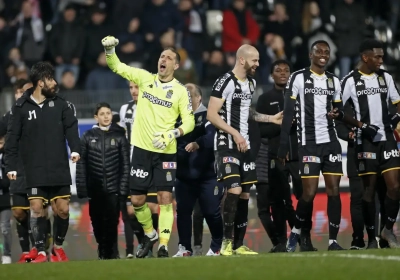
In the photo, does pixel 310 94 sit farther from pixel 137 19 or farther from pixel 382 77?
pixel 137 19

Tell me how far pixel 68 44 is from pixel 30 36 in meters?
0.84

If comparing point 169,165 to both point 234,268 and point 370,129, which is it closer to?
point 370,129

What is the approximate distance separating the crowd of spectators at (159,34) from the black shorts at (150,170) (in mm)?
8930

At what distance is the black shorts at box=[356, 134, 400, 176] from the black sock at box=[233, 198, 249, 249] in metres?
1.52

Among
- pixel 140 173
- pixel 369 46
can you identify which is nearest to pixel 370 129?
pixel 369 46

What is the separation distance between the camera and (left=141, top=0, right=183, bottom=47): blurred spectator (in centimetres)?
2370

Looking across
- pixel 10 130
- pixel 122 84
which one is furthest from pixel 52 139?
pixel 122 84

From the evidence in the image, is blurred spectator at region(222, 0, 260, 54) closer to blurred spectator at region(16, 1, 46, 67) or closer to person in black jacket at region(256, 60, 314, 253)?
blurred spectator at region(16, 1, 46, 67)

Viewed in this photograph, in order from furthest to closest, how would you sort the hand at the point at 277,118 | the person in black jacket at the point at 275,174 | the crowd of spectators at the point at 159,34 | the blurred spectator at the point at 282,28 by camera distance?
the blurred spectator at the point at 282,28, the crowd of spectators at the point at 159,34, the person in black jacket at the point at 275,174, the hand at the point at 277,118

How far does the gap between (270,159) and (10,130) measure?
3.57 meters

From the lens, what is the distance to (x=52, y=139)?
45.6ft

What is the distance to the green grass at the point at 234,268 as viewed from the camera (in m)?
10.7

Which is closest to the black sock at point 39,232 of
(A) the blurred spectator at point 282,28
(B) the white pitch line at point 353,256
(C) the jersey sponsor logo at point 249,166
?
(C) the jersey sponsor logo at point 249,166

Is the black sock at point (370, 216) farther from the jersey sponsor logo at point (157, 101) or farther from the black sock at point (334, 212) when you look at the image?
the jersey sponsor logo at point (157, 101)
